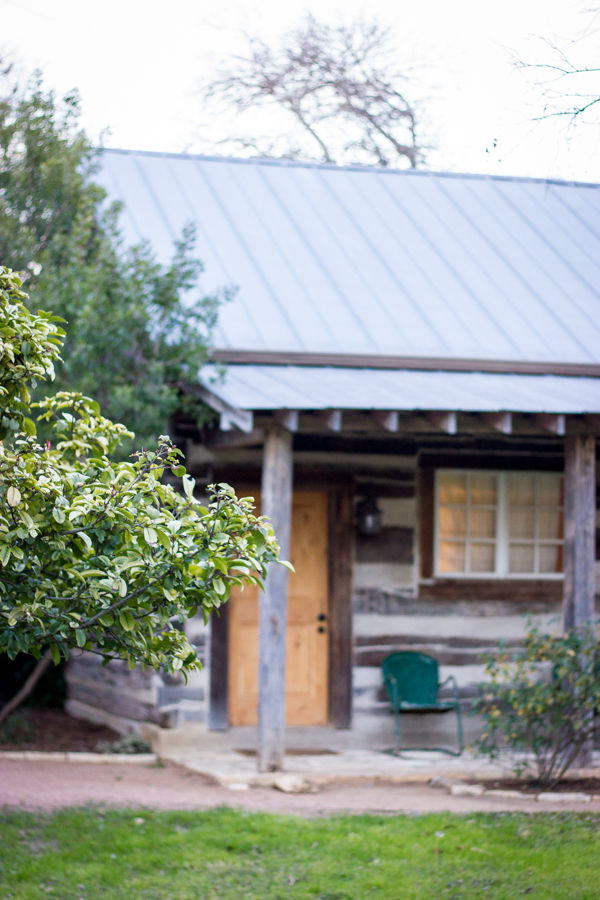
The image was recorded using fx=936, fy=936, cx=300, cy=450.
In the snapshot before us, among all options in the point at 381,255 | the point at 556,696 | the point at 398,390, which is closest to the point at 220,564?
the point at 556,696

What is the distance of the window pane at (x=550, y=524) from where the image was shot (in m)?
8.55

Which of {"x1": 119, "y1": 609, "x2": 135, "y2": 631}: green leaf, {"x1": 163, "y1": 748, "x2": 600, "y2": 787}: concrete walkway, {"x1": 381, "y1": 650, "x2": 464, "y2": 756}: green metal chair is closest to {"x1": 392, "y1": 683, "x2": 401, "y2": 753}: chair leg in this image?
{"x1": 381, "y1": 650, "x2": 464, "y2": 756}: green metal chair

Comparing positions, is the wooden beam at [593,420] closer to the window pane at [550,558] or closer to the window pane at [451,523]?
the window pane at [451,523]

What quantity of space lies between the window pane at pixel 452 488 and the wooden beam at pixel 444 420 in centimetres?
196

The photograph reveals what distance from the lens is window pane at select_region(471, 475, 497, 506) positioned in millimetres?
8445

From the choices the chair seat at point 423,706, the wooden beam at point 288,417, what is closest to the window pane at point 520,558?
the chair seat at point 423,706

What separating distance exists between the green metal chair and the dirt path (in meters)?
1.27

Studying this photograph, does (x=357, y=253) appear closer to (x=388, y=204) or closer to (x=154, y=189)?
(x=388, y=204)

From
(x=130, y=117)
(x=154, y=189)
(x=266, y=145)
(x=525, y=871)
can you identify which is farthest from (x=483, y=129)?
(x=130, y=117)

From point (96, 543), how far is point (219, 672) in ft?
16.3

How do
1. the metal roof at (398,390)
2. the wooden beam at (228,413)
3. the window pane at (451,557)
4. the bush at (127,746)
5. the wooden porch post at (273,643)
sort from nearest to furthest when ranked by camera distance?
the wooden beam at (228,413), the metal roof at (398,390), the wooden porch post at (273,643), the bush at (127,746), the window pane at (451,557)

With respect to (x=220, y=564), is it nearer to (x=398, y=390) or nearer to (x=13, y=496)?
(x=13, y=496)

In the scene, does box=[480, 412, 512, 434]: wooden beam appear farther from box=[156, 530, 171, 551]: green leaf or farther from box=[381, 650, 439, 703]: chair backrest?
box=[156, 530, 171, 551]: green leaf

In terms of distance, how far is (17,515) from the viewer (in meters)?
2.57
